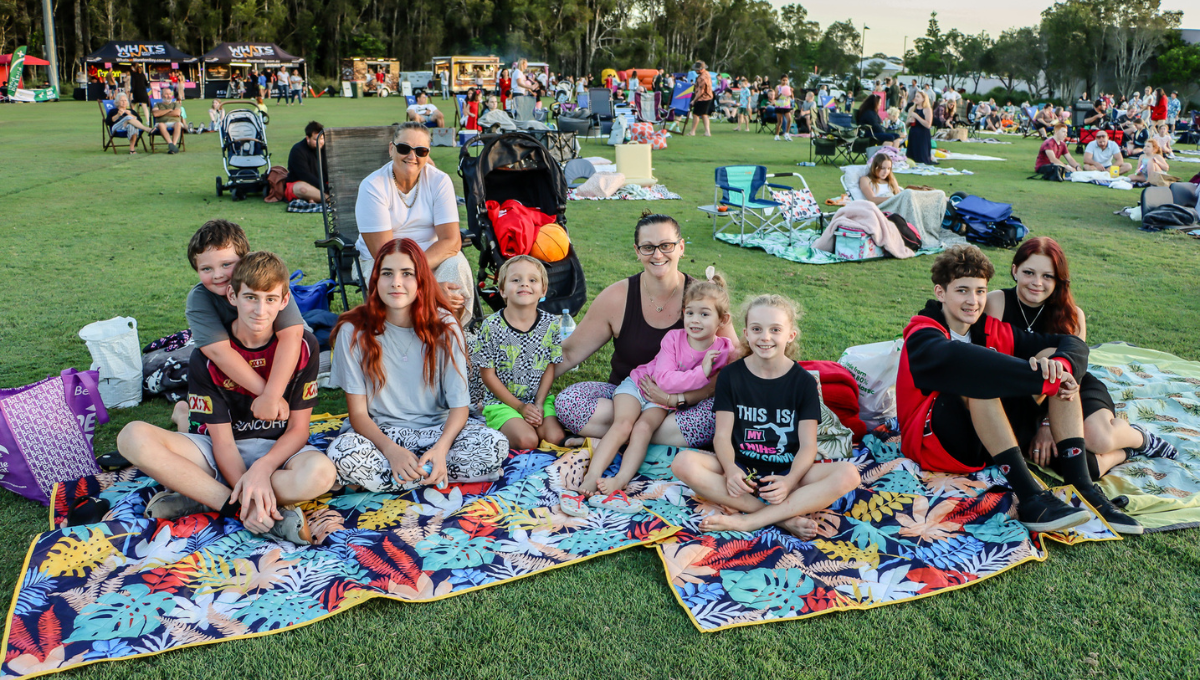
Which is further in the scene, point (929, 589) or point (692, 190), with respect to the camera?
point (692, 190)

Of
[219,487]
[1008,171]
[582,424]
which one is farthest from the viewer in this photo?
[1008,171]

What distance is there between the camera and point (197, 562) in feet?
9.32

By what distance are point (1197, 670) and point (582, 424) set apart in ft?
8.15

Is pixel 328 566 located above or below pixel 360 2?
below

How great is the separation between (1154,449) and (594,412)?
8.72ft

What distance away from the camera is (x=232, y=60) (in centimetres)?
4372

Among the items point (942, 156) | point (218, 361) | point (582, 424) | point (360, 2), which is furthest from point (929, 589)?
point (360, 2)

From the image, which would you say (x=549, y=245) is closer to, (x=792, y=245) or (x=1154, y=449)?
(x=1154, y=449)

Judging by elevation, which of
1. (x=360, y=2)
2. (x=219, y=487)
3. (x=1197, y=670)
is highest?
(x=360, y=2)

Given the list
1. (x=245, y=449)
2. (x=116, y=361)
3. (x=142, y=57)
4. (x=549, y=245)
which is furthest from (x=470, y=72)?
(x=245, y=449)

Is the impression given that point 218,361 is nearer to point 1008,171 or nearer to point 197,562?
point 197,562

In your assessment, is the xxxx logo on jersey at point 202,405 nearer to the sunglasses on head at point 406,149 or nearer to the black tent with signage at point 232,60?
the sunglasses on head at point 406,149

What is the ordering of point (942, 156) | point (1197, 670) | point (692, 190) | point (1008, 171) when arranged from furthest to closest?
point (942, 156) → point (1008, 171) → point (692, 190) → point (1197, 670)

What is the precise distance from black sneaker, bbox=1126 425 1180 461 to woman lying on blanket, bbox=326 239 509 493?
117 inches
